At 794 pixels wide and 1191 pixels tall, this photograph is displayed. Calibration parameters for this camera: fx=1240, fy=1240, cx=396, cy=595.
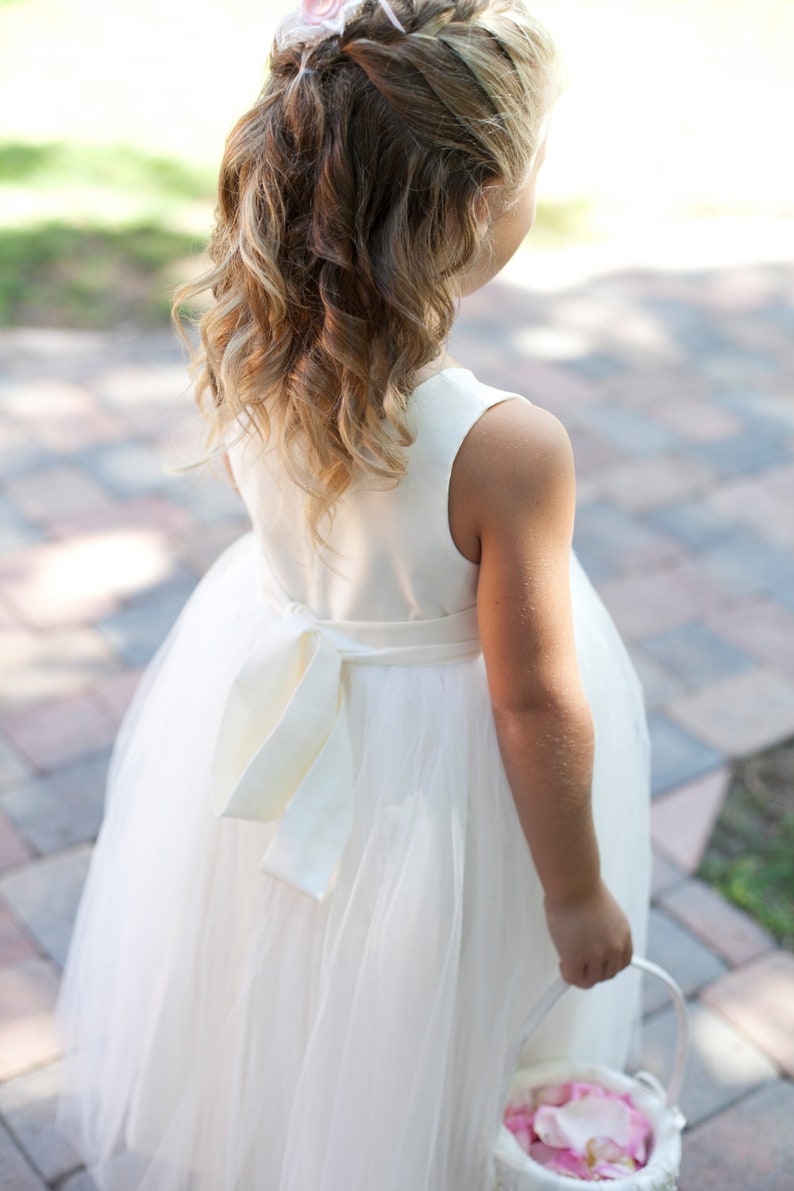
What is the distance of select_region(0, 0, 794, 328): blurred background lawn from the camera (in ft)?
14.0

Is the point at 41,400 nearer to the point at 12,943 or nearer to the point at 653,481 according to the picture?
the point at 653,481

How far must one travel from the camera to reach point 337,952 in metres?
1.33

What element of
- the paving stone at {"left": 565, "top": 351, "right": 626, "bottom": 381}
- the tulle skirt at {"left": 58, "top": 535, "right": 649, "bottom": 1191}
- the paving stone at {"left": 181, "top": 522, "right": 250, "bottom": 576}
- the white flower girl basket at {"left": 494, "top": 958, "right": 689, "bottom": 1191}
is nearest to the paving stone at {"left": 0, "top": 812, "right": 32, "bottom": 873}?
the tulle skirt at {"left": 58, "top": 535, "right": 649, "bottom": 1191}

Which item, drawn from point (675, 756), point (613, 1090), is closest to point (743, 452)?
point (675, 756)

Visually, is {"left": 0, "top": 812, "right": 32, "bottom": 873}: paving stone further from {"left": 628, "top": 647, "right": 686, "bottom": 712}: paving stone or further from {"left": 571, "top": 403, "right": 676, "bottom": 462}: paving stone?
{"left": 571, "top": 403, "right": 676, "bottom": 462}: paving stone

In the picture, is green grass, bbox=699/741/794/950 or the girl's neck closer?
the girl's neck

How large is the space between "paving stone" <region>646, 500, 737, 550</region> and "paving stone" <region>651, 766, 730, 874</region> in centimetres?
88

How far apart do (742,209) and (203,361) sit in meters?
4.38

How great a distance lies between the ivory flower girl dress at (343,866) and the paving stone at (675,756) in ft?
2.73

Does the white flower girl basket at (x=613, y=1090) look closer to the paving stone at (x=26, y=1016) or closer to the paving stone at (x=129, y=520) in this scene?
the paving stone at (x=26, y=1016)

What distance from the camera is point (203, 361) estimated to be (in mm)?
1295

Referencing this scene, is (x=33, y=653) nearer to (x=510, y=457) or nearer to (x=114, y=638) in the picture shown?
(x=114, y=638)

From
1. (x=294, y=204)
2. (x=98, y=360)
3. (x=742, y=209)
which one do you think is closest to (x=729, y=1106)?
(x=294, y=204)

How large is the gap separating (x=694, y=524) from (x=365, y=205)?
226cm
